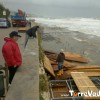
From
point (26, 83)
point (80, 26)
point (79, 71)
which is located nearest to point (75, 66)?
point (79, 71)

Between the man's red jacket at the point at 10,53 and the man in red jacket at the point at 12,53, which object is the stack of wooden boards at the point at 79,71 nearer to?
the man in red jacket at the point at 12,53

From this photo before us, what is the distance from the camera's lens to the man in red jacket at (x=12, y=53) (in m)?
7.53

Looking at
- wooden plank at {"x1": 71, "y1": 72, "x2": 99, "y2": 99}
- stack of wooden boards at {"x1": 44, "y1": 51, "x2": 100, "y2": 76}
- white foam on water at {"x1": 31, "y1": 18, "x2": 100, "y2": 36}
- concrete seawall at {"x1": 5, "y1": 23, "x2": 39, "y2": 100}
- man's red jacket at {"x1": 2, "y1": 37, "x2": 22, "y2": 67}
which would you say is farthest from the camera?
white foam on water at {"x1": 31, "y1": 18, "x2": 100, "y2": 36}

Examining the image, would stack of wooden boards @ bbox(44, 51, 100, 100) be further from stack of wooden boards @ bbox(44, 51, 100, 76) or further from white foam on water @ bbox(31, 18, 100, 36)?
white foam on water @ bbox(31, 18, 100, 36)

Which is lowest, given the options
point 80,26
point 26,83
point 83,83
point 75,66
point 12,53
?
point 80,26

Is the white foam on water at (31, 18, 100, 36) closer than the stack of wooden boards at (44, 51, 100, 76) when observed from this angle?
No

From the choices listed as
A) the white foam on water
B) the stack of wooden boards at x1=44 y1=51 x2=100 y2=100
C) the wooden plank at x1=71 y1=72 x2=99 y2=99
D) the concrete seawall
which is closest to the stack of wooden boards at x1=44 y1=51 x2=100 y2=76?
the stack of wooden boards at x1=44 y1=51 x2=100 y2=100

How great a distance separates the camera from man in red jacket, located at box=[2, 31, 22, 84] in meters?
7.53

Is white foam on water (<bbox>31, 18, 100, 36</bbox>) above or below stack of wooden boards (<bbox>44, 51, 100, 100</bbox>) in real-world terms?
below

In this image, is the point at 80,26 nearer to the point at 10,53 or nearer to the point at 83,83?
the point at 83,83

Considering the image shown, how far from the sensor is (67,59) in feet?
70.0

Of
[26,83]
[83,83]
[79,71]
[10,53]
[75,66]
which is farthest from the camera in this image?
[75,66]

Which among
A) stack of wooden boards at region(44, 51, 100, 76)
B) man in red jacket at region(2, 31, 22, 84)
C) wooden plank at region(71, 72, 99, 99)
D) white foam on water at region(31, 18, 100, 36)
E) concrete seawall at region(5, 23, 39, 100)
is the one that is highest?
man in red jacket at region(2, 31, 22, 84)

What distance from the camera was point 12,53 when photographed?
7.57m
